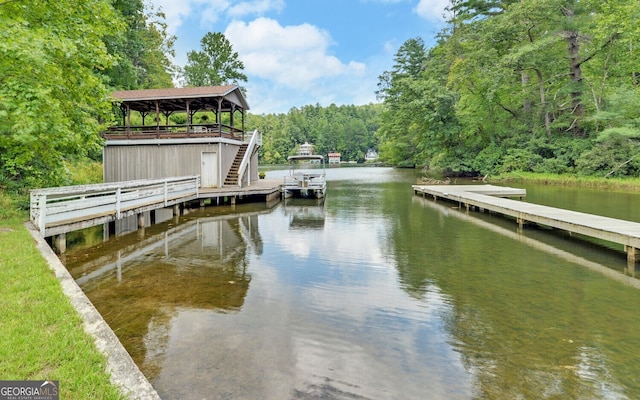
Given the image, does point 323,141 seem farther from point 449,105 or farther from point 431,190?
point 431,190

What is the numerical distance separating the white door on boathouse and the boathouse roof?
279 centimetres

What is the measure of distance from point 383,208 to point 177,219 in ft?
27.3

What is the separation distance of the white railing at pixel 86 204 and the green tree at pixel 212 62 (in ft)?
106

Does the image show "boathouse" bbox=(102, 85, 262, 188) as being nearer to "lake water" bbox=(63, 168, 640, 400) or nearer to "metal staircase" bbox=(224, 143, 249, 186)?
"metal staircase" bbox=(224, 143, 249, 186)

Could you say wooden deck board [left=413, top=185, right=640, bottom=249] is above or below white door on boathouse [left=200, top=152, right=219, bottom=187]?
below

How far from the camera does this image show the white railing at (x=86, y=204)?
24.6 feet

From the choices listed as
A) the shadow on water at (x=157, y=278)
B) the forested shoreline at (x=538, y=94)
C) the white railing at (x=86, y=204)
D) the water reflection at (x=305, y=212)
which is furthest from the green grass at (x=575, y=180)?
the white railing at (x=86, y=204)

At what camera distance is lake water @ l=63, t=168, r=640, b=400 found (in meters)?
3.39

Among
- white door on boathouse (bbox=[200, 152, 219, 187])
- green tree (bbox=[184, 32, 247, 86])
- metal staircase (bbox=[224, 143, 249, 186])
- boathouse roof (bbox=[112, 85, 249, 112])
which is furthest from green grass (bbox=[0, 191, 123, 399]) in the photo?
green tree (bbox=[184, 32, 247, 86])

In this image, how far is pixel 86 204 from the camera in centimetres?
848

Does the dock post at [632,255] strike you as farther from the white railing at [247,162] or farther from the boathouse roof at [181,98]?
the boathouse roof at [181,98]

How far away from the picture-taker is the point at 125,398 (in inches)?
94.1

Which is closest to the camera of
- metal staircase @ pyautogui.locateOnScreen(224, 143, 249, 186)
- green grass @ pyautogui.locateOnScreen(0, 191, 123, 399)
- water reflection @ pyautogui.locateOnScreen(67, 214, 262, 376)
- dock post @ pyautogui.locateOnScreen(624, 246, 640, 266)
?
green grass @ pyautogui.locateOnScreen(0, 191, 123, 399)

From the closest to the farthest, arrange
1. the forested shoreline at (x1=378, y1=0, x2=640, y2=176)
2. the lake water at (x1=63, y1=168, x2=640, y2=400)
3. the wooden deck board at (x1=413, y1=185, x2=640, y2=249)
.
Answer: the lake water at (x1=63, y1=168, x2=640, y2=400) < the wooden deck board at (x1=413, y1=185, x2=640, y2=249) < the forested shoreline at (x1=378, y1=0, x2=640, y2=176)
